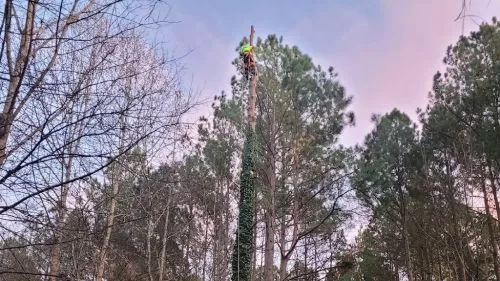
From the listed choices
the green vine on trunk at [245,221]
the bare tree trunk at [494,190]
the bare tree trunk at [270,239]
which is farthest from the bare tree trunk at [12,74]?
the bare tree trunk at [494,190]

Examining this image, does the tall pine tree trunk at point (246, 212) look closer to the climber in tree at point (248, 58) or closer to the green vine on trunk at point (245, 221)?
the green vine on trunk at point (245, 221)

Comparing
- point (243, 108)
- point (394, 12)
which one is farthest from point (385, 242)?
point (394, 12)

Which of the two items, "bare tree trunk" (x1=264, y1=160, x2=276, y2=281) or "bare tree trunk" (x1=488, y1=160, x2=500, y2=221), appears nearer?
"bare tree trunk" (x1=264, y1=160, x2=276, y2=281)

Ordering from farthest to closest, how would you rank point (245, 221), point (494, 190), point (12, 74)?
point (494, 190), point (245, 221), point (12, 74)

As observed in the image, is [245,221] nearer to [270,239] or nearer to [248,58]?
[270,239]

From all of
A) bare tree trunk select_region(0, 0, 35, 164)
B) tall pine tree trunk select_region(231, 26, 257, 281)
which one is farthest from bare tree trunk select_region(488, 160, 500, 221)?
bare tree trunk select_region(0, 0, 35, 164)

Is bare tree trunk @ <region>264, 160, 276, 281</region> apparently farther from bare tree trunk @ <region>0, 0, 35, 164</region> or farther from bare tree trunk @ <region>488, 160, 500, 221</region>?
bare tree trunk @ <region>488, 160, 500, 221</region>

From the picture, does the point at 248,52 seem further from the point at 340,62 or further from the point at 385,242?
the point at 385,242

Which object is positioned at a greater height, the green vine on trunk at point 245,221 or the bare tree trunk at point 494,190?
the bare tree trunk at point 494,190

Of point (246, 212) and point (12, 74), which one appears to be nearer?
point (12, 74)

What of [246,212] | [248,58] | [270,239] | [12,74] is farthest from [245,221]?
[12,74]

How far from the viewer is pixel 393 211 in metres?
17.5

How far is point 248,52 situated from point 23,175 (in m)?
6.96

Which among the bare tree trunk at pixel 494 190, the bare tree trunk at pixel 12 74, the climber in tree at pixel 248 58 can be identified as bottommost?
the bare tree trunk at pixel 12 74
